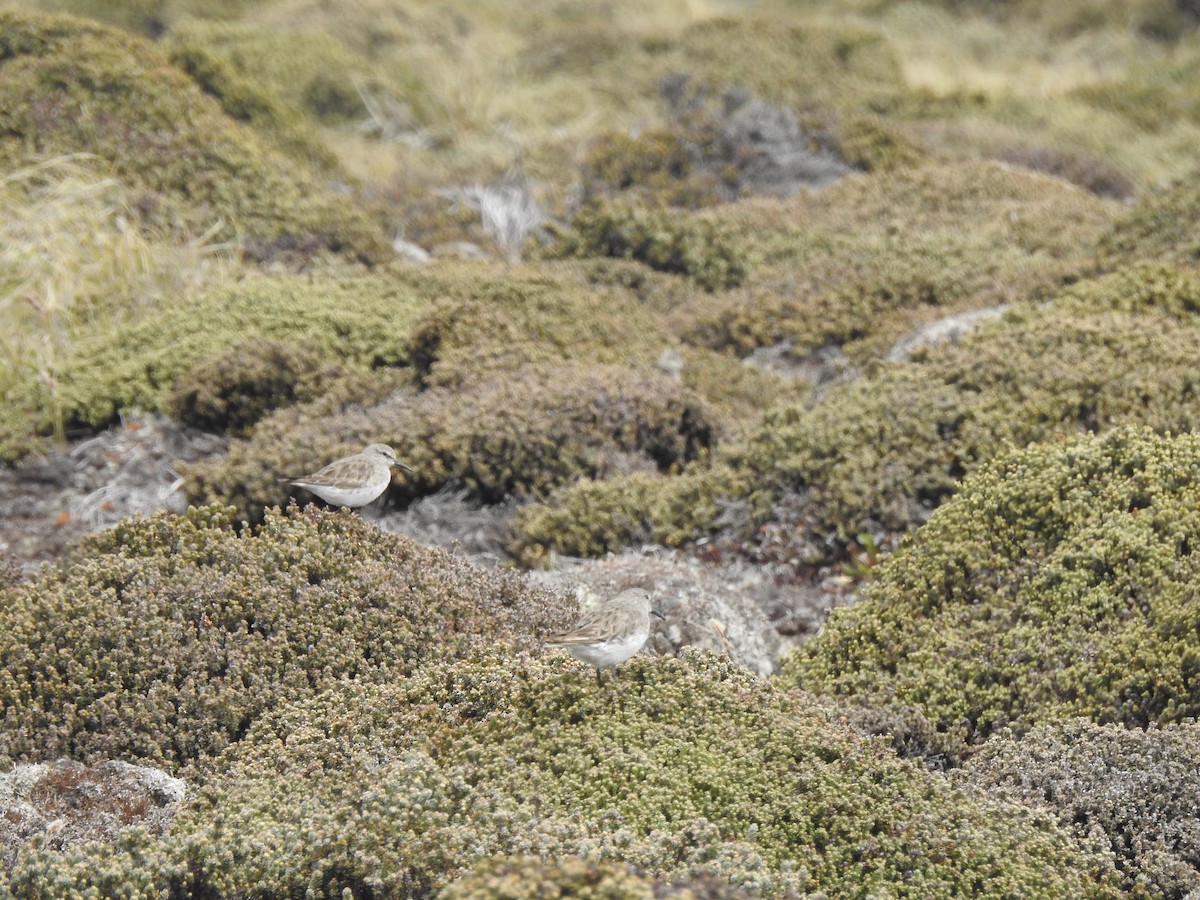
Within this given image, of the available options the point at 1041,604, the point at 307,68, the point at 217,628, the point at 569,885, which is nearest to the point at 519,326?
the point at 217,628

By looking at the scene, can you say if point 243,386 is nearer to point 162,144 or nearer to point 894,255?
point 162,144

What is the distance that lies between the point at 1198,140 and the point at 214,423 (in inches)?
594

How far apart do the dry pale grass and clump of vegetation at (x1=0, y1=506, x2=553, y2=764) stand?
4.41 meters

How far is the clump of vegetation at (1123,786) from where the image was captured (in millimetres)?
5367

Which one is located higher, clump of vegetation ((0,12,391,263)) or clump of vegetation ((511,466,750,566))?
clump of vegetation ((0,12,391,263))

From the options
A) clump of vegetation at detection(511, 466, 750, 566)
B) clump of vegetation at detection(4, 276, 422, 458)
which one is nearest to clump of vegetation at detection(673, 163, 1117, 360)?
clump of vegetation at detection(511, 466, 750, 566)

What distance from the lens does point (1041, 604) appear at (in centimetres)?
693

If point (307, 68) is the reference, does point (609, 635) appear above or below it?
above

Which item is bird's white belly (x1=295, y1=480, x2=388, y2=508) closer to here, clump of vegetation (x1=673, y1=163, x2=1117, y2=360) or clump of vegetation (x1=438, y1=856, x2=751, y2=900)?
clump of vegetation (x1=438, y1=856, x2=751, y2=900)

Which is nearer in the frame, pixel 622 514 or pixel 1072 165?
pixel 622 514

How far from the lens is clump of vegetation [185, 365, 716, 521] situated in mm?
9516

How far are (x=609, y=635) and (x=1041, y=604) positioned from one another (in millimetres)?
2571

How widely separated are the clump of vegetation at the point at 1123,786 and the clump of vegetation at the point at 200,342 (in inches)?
268

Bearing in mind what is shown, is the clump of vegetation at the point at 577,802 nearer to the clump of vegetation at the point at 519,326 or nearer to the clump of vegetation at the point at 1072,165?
the clump of vegetation at the point at 519,326
